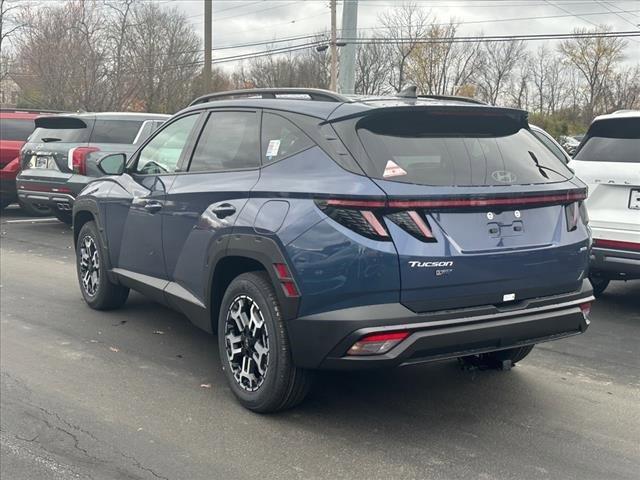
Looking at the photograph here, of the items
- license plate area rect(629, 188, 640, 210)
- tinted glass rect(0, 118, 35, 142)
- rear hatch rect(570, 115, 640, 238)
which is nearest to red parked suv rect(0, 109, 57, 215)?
tinted glass rect(0, 118, 35, 142)

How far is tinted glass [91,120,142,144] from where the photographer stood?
11.2 m

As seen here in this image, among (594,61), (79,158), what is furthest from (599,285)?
(594,61)

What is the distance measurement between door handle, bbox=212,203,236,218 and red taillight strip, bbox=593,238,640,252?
148 inches

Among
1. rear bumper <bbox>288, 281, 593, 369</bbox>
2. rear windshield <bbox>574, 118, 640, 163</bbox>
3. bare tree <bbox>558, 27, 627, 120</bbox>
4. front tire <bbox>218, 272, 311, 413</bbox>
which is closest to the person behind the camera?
rear bumper <bbox>288, 281, 593, 369</bbox>

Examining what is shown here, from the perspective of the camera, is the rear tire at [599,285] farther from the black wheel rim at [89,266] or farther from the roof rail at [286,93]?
the black wheel rim at [89,266]

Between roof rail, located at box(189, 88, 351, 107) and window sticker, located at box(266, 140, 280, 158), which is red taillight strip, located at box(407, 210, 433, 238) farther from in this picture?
window sticker, located at box(266, 140, 280, 158)

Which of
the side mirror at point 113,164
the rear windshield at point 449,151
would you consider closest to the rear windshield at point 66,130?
the side mirror at point 113,164

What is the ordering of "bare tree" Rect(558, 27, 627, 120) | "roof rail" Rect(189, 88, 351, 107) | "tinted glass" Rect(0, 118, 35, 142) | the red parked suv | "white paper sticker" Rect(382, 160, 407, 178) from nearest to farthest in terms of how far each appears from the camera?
"white paper sticker" Rect(382, 160, 407, 178) < "roof rail" Rect(189, 88, 351, 107) < the red parked suv < "tinted glass" Rect(0, 118, 35, 142) < "bare tree" Rect(558, 27, 627, 120)

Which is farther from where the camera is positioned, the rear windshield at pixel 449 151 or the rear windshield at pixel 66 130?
the rear windshield at pixel 66 130

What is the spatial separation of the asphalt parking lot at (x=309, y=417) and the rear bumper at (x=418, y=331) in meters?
0.50

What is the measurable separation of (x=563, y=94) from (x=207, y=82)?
3957cm

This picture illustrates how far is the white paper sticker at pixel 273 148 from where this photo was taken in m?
4.12

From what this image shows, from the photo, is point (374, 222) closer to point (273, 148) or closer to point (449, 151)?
point (449, 151)

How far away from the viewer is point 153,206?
16.9 ft
